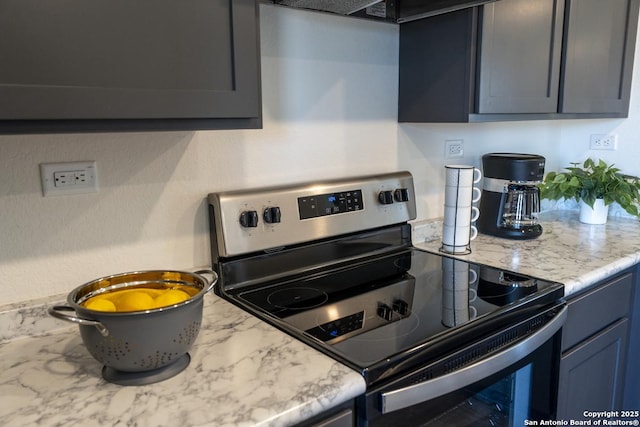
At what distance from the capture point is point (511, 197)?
A: 6.09 ft

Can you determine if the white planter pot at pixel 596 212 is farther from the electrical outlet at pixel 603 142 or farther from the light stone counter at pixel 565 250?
the electrical outlet at pixel 603 142

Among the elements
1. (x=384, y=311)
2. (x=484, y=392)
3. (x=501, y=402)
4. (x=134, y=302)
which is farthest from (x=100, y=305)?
(x=501, y=402)

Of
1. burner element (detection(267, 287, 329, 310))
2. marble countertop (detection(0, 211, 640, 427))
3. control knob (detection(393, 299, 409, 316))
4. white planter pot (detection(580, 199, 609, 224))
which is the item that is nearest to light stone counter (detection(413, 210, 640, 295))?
white planter pot (detection(580, 199, 609, 224))

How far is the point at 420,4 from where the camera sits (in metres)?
1.51

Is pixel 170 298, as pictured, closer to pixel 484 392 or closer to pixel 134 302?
pixel 134 302

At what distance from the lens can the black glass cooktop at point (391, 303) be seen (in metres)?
1.05

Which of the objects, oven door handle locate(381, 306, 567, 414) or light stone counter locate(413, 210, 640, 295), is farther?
light stone counter locate(413, 210, 640, 295)

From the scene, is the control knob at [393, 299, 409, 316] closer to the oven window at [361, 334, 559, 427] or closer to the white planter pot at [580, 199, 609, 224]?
the oven window at [361, 334, 559, 427]

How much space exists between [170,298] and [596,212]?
1.84m

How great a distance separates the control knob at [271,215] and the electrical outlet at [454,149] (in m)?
0.86

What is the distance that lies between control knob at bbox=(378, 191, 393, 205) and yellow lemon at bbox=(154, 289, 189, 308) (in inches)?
32.4

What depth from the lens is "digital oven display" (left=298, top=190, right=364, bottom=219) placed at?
1463 mm

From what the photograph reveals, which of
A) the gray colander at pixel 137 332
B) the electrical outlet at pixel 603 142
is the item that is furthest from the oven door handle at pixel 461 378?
the electrical outlet at pixel 603 142

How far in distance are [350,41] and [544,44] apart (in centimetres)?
68
